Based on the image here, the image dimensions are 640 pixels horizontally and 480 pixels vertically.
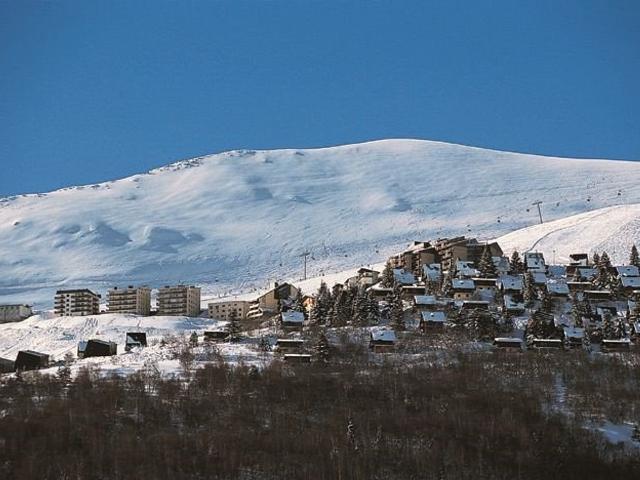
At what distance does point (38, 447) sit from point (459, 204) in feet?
448

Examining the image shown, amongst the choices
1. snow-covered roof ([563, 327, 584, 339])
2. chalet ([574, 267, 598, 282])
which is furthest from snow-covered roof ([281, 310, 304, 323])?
chalet ([574, 267, 598, 282])

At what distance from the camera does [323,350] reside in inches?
2530

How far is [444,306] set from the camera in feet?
253

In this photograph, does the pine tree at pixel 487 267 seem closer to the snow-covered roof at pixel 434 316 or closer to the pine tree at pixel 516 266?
the pine tree at pixel 516 266

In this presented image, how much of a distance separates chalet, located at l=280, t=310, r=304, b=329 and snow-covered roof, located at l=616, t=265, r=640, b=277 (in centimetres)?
2314

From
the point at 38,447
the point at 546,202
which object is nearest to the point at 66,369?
the point at 38,447

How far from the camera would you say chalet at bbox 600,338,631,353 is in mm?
66562

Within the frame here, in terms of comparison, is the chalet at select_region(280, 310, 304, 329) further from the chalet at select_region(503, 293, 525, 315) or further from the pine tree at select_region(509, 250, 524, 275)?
the pine tree at select_region(509, 250, 524, 275)

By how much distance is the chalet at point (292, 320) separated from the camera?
76562mm

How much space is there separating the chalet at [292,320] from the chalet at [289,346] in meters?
7.70

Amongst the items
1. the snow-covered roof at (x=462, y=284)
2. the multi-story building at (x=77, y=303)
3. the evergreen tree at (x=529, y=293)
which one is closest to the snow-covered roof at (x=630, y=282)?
the evergreen tree at (x=529, y=293)

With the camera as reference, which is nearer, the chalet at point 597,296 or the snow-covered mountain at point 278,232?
the chalet at point 597,296

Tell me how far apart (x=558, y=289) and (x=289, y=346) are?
22.1m

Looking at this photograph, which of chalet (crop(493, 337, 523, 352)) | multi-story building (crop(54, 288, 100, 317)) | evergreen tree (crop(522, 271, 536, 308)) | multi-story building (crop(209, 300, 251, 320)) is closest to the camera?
chalet (crop(493, 337, 523, 352))
